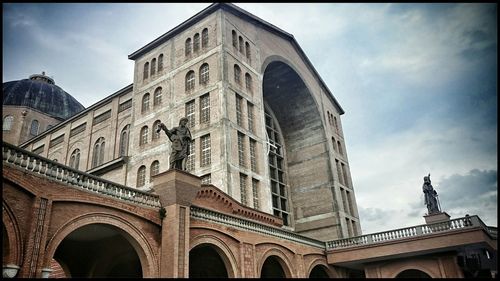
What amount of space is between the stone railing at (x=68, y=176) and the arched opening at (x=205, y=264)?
510 cm

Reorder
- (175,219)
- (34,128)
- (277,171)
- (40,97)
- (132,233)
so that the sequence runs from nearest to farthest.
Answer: (132,233) < (175,219) < (277,171) < (34,128) < (40,97)

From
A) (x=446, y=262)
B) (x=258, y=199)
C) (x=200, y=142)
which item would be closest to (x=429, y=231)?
(x=446, y=262)

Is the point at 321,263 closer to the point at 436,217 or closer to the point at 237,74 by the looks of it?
the point at 436,217

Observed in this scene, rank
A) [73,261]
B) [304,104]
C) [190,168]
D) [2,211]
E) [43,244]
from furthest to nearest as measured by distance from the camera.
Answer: [304,104], [190,168], [73,261], [43,244], [2,211]

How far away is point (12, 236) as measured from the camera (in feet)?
35.2

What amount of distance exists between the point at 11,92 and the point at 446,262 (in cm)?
5764

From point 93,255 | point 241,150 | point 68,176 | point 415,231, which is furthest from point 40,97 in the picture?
point 415,231

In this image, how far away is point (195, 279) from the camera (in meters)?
18.6

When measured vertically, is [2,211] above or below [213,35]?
below

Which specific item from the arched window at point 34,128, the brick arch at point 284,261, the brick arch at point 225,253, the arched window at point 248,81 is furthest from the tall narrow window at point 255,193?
the arched window at point 34,128

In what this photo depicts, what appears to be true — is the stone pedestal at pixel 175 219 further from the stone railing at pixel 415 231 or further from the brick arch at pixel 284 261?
the stone railing at pixel 415 231

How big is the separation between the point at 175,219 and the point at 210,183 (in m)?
10.3

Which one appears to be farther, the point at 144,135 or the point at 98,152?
the point at 98,152

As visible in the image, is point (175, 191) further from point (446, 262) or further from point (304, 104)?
point (304, 104)
